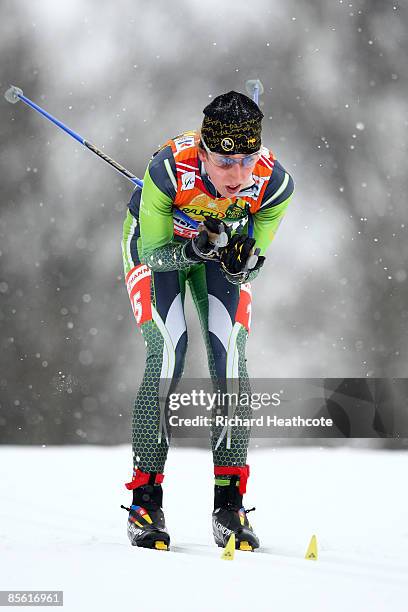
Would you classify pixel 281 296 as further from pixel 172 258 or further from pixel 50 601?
pixel 50 601

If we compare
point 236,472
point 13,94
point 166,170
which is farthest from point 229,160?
point 13,94

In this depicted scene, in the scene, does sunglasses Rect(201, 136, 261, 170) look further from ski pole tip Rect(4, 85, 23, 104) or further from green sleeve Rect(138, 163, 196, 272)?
ski pole tip Rect(4, 85, 23, 104)

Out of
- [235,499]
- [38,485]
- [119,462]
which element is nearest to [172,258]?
[235,499]

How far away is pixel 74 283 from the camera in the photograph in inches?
285

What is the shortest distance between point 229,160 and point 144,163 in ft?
15.3

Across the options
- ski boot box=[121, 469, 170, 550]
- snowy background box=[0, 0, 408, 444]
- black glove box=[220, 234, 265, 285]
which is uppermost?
snowy background box=[0, 0, 408, 444]

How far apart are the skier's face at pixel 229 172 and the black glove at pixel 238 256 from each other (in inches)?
6.0

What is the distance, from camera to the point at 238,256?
8.29 feet

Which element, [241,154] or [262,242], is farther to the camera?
[262,242]

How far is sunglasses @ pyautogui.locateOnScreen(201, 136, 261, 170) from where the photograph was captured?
8.11ft

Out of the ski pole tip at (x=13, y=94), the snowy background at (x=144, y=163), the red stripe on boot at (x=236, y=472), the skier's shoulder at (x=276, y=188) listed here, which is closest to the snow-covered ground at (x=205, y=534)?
the red stripe on boot at (x=236, y=472)

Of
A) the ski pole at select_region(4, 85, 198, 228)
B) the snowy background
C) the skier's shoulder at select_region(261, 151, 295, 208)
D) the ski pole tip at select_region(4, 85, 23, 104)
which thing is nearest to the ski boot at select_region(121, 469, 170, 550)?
the ski pole at select_region(4, 85, 198, 228)

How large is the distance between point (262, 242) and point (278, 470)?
2.83 m

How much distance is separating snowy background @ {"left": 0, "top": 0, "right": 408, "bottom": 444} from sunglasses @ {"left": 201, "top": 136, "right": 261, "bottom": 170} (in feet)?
15.1
